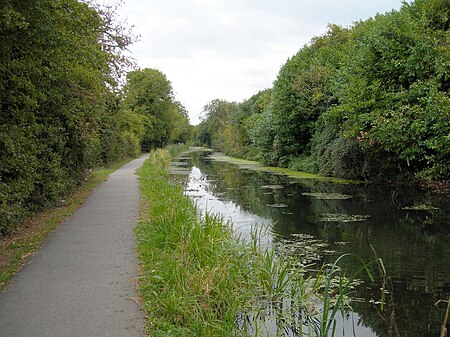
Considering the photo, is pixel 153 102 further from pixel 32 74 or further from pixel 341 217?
pixel 32 74

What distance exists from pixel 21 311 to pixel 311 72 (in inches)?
1191

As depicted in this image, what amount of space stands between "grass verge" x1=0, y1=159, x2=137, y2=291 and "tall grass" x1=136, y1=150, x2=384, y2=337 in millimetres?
2130

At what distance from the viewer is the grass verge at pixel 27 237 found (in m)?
6.94

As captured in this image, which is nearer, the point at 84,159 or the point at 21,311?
the point at 21,311

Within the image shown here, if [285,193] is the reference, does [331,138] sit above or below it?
above

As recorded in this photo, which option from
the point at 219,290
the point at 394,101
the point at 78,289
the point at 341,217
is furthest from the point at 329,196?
the point at 78,289

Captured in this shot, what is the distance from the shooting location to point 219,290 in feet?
18.8

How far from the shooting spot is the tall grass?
5.07 m

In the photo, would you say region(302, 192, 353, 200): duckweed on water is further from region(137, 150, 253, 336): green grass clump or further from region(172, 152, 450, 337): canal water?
region(137, 150, 253, 336): green grass clump

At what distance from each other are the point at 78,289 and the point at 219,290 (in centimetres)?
204

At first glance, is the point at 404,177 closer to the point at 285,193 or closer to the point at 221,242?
the point at 285,193

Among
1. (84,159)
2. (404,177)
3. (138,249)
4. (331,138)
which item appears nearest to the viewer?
(138,249)

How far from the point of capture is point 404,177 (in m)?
22.0

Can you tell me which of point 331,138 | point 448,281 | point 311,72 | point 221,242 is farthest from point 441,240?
point 311,72
